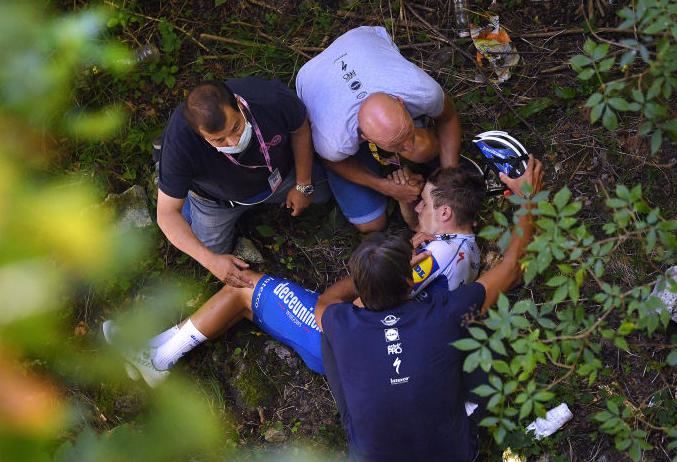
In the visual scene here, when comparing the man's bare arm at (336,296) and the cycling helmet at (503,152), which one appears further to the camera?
the cycling helmet at (503,152)

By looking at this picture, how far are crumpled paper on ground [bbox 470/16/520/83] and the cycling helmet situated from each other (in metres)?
0.50

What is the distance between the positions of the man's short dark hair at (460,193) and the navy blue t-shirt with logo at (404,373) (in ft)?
2.09

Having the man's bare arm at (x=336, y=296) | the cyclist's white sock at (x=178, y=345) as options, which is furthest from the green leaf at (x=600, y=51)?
the cyclist's white sock at (x=178, y=345)

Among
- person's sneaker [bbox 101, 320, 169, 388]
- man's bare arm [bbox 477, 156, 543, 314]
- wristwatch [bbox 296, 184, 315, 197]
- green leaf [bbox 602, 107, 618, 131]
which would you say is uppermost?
green leaf [bbox 602, 107, 618, 131]

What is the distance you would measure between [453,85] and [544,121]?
2.09ft

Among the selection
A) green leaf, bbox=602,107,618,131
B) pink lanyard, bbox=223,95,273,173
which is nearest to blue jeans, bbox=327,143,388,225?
pink lanyard, bbox=223,95,273,173

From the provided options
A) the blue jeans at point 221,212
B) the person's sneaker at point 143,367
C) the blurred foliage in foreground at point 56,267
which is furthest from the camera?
the person's sneaker at point 143,367

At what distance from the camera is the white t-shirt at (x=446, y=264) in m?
3.95

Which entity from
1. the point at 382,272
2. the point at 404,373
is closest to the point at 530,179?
the point at 382,272

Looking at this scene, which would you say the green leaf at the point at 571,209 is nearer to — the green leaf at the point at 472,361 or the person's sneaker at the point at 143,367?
the green leaf at the point at 472,361

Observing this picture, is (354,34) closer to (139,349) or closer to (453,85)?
(453,85)

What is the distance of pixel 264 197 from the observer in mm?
4371

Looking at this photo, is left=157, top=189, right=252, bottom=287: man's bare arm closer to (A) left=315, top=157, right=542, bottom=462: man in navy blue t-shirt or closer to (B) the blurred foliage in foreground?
(B) the blurred foliage in foreground

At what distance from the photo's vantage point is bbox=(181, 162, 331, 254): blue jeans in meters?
4.43
